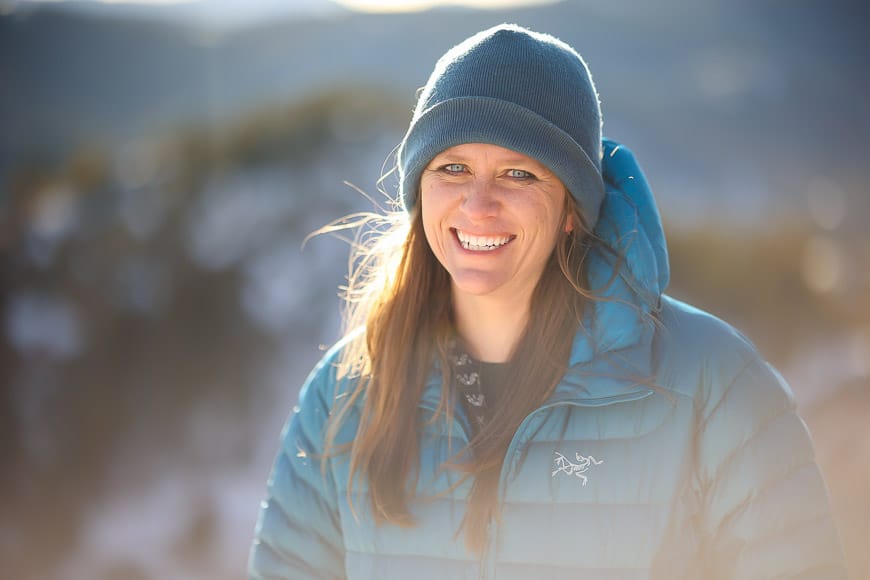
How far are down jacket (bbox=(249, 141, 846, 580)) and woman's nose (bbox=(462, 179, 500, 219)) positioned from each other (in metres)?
0.25

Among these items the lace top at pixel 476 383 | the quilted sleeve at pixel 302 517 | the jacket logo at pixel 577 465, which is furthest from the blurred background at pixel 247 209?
the jacket logo at pixel 577 465

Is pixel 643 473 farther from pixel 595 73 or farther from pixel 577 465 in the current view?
pixel 595 73

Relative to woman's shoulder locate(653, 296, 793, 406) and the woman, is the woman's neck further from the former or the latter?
woman's shoulder locate(653, 296, 793, 406)

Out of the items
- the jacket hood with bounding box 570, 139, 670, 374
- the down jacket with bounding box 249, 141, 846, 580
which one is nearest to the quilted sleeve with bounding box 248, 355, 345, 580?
the down jacket with bounding box 249, 141, 846, 580

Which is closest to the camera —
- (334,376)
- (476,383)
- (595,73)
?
(476,383)

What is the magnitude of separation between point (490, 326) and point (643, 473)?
0.43m

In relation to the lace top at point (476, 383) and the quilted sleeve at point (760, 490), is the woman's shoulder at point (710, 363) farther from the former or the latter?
the lace top at point (476, 383)

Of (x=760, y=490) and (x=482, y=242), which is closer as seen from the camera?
(x=760, y=490)

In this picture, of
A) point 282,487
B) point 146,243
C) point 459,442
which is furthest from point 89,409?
point 459,442

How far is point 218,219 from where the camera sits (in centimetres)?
461

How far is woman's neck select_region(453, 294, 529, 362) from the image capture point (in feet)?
5.62

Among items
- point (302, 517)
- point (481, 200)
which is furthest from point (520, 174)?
point (302, 517)

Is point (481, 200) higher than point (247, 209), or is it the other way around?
point (247, 209)

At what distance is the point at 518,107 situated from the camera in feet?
4.97
